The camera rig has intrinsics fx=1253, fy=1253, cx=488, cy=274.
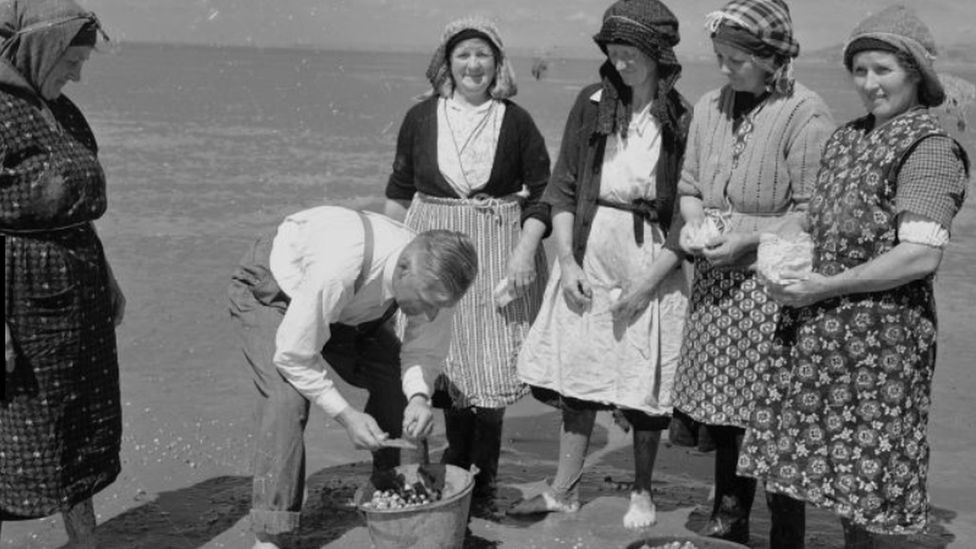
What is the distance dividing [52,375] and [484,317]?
1751mm

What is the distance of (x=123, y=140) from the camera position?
60.1 ft

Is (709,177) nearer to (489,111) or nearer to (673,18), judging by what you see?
(673,18)

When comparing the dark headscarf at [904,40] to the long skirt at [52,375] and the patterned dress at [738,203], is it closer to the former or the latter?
the patterned dress at [738,203]

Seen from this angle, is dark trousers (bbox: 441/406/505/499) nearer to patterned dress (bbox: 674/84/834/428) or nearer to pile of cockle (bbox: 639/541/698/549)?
patterned dress (bbox: 674/84/834/428)

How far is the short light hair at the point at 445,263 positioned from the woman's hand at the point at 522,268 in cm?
100

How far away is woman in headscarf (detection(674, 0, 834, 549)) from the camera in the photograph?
4.43 m

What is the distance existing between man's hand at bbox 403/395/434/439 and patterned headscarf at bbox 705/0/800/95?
167 centimetres

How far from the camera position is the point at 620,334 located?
498 cm

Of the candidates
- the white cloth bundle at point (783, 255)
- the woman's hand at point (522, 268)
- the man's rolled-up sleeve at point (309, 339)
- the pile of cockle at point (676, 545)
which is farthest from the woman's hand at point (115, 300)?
the white cloth bundle at point (783, 255)

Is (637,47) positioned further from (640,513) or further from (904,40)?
(640,513)

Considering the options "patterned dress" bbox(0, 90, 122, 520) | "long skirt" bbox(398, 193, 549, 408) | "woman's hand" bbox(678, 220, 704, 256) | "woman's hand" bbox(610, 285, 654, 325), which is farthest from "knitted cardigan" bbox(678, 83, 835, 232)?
"patterned dress" bbox(0, 90, 122, 520)

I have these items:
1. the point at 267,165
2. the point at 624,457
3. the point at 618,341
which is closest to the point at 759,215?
the point at 618,341

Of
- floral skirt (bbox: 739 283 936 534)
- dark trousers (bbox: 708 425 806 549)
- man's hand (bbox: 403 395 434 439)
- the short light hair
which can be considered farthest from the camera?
dark trousers (bbox: 708 425 806 549)

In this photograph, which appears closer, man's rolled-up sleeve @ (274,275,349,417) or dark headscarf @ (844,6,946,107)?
dark headscarf @ (844,6,946,107)
